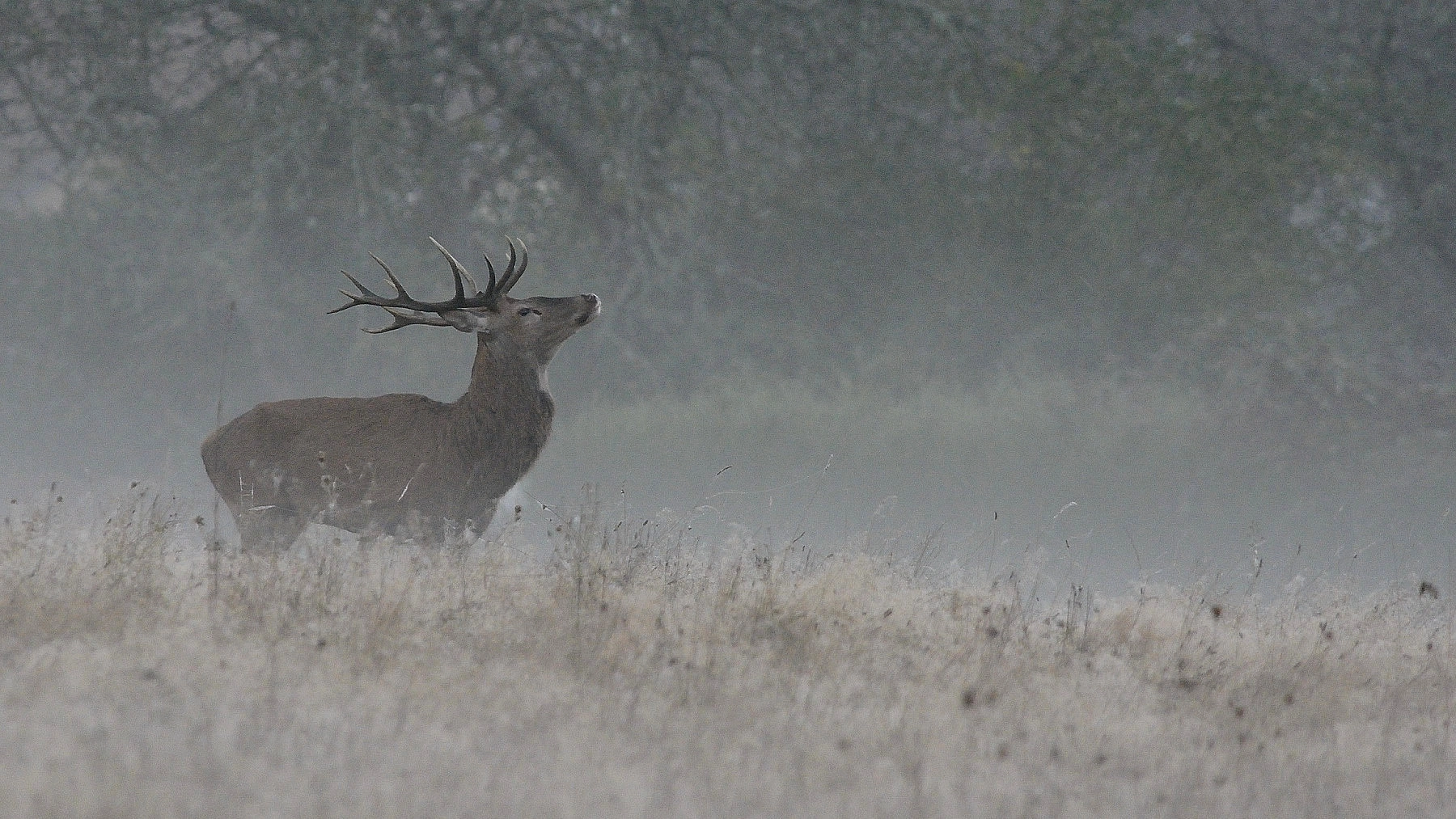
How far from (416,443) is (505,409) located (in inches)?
22.3

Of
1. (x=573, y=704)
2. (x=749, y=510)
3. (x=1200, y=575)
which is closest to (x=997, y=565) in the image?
(x=1200, y=575)

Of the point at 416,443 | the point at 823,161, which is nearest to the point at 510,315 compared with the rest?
the point at 416,443

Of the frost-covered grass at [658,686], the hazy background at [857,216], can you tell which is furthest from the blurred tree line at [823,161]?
the frost-covered grass at [658,686]

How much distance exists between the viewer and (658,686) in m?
5.87

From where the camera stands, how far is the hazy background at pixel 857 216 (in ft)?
53.0

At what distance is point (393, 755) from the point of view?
14.8ft

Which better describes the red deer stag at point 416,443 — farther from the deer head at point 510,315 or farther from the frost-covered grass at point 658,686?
the frost-covered grass at point 658,686

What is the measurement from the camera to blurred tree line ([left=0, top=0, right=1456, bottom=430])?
16.1 meters

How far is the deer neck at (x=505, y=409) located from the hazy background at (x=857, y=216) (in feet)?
24.3

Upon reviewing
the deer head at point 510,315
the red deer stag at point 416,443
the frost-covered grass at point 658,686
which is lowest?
→ the frost-covered grass at point 658,686

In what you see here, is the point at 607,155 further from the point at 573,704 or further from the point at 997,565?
the point at 573,704

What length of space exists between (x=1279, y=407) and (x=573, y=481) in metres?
8.54

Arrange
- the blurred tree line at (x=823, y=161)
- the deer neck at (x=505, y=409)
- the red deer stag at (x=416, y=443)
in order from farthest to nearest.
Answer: the blurred tree line at (x=823, y=161), the deer neck at (x=505, y=409), the red deer stag at (x=416, y=443)

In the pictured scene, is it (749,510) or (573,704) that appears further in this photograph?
(749,510)
